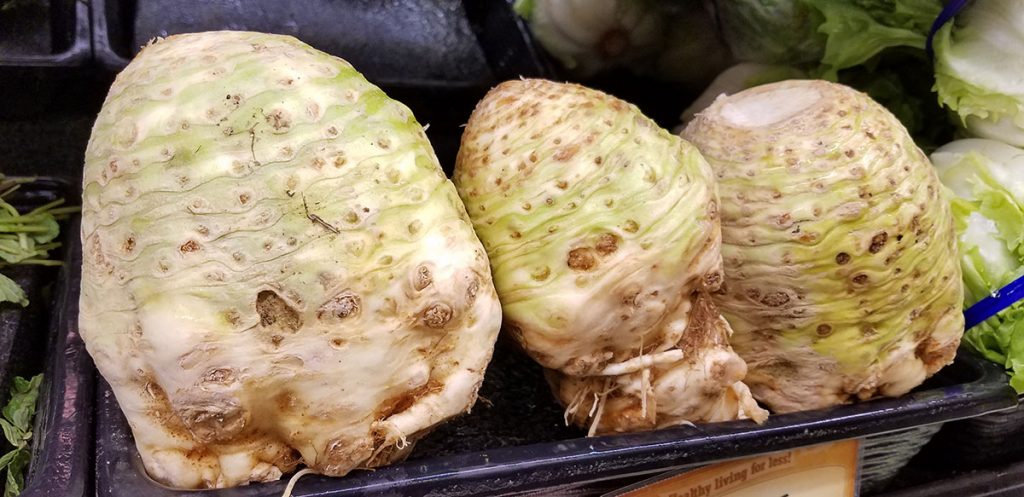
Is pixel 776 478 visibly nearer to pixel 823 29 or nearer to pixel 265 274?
pixel 265 274

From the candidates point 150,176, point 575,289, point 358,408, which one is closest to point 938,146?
point 575,289

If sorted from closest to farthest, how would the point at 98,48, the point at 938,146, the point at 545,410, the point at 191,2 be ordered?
the point at 545,410 < the point at 98,48 < the point at 191,2 < the point at 938,146

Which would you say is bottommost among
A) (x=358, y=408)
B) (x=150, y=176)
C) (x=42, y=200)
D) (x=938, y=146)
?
(x=42, y=200)

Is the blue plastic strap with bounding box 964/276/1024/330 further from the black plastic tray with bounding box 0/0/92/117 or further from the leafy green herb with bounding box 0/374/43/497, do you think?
the black plastic tray with bounding box 0/0/92/117

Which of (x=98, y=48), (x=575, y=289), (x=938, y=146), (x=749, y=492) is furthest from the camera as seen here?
(x=938, y=146)

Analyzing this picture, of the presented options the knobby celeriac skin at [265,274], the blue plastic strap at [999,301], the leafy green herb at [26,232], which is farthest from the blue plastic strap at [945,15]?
the leafy green herb at [26,232]

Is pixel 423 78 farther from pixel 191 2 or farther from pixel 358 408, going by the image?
pixel 358 408

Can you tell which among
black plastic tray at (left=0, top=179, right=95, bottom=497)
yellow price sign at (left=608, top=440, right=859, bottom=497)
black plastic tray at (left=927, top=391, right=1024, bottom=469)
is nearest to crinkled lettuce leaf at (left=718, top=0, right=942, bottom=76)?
black plastic tray at (left=927, top=391, right=1024, bottom=469)
